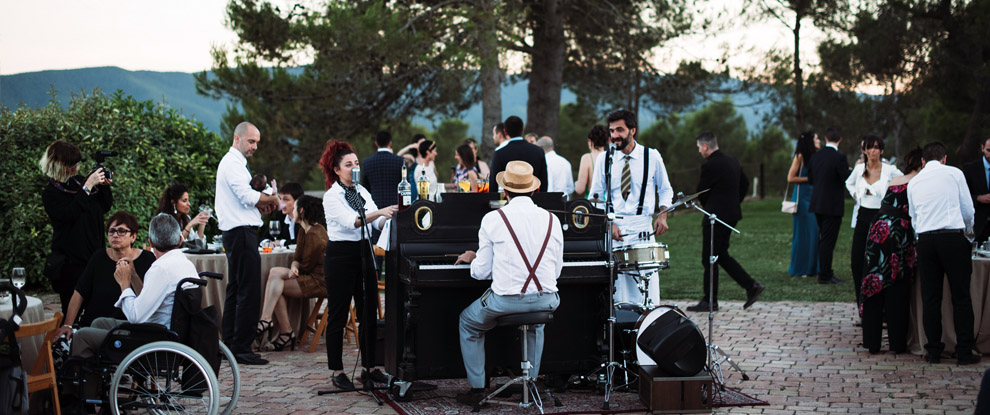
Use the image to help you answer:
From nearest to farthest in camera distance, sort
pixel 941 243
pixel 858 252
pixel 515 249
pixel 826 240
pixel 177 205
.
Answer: pixel 515 249, pixel 941 243, pixel 177 205, pixel 858 252, pixel 826 240

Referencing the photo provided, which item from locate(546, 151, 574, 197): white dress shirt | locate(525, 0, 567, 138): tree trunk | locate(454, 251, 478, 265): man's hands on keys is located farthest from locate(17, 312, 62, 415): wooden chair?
locate(525, 0, 567, 138): tree trunk

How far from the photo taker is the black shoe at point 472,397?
6.27m

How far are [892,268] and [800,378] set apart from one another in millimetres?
1431

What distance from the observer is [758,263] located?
47.3 feet

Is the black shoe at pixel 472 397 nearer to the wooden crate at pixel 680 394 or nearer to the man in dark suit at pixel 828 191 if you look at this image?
the wooden crate at pixel 680 394

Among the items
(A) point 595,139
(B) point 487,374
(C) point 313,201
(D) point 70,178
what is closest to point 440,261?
(B) point 487,374

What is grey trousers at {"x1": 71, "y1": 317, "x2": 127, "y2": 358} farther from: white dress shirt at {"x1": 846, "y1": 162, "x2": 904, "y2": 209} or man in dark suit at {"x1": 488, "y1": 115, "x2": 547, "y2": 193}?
white dress shirt at {"x1": 846, "y1": 162, "x2": 904, "y2": 209}

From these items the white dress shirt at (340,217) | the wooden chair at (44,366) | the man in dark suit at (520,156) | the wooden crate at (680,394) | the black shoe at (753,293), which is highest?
the man in dark suit at (520,156)

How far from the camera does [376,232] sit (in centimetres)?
730

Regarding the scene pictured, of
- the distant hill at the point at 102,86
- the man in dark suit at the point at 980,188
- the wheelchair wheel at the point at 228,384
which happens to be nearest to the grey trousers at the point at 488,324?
the wheelchair wheel at the point at 228,384

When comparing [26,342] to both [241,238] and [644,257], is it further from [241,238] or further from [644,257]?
[644,257]

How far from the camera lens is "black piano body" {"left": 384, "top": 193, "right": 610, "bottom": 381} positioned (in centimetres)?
615

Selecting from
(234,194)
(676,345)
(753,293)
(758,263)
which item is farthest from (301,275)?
(758,263)

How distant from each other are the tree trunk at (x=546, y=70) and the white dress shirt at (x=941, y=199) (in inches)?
458
